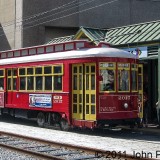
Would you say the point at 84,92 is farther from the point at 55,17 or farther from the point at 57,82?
the point at 55,17

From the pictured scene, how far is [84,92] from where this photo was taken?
15.4m

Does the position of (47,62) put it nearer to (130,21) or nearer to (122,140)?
(122,140)

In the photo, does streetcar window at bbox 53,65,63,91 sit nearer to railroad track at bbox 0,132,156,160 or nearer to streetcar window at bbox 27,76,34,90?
streetcar window at bbox 27,76,34,90

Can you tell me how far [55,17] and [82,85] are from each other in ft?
73.1

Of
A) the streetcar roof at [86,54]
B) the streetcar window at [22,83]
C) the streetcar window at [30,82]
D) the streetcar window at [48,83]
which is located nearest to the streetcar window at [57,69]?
the streetcar roof at [86,54]

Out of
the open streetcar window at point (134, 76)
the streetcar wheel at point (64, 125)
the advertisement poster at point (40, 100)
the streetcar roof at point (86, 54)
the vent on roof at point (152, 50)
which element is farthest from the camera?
the vent on roof at point (152, 50)

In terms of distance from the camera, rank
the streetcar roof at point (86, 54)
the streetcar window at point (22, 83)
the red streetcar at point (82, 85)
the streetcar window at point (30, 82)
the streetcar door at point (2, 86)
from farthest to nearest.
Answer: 1. the streetcar door at point (2, 86)
2. the streetcar window at point (22, 83)
3. the streetcar window at point (30, 82)
4. the streetcar roof at point (86, 54)
5. the red streetcar at point (82, 85)

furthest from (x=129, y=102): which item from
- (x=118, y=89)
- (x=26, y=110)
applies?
(x=26, y=110)

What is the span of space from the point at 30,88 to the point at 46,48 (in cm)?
180

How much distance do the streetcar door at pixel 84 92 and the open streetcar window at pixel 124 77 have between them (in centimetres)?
101

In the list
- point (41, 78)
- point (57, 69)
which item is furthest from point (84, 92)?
point (41, 78)

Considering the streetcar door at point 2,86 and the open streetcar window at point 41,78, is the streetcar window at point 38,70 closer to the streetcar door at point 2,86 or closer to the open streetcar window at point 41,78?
the open streetcar window at point 41,78

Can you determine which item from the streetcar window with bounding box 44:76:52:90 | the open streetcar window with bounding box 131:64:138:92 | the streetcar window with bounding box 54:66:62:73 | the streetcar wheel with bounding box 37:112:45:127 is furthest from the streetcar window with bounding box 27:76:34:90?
the open streetcar window with bounding box 131:64:138:92

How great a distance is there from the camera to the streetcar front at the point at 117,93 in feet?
49.0
